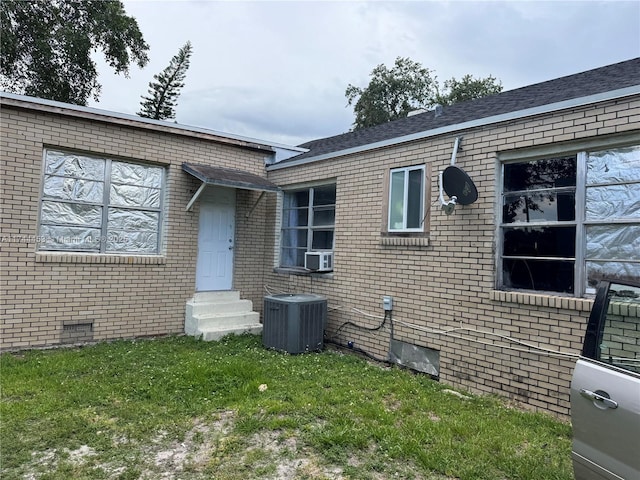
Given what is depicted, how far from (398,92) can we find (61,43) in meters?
20.2

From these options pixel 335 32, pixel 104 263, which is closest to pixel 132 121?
pixel 104 263

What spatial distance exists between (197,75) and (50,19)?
10.1 metres

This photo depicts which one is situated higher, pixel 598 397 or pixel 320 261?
pixel 320 261

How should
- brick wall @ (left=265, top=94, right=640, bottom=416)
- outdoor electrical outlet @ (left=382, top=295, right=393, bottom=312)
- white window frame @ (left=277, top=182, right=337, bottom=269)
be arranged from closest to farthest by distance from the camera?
brick wall @ (left=265, top=94, right=640, bottom=416) < outdoor electrical outlet @ (left=382, top=295, right=393, bottom=312) < white window frame @ (left=277, top=182, right=337, bottom=269)

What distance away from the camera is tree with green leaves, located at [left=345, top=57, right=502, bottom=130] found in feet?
93.2

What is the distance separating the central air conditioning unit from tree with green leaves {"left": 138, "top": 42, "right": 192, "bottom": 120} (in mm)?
23434

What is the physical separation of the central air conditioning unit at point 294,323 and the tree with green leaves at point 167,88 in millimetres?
23434

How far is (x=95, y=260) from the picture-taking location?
6797 mm

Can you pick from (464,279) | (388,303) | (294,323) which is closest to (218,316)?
(294,323)

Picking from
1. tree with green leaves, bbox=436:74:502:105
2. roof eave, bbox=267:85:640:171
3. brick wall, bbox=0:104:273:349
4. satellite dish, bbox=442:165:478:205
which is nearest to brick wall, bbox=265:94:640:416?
roof eave, bbox=267:85:640:171

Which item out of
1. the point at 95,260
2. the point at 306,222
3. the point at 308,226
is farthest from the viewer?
the point at 306,222

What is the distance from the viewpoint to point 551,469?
9.83 feet

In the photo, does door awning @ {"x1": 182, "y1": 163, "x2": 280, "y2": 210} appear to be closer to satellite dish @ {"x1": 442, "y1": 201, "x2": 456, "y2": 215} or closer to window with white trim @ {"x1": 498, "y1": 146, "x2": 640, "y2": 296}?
satellite dish @ {"x1": 442, "y1": 201, "x2": 456, "y2": 215}

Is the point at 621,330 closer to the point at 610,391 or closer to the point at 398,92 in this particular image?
the point at 610,391
